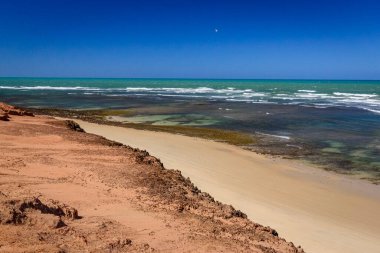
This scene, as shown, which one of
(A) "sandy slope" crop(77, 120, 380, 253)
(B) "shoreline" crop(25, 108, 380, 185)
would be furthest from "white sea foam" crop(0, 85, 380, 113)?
(A) "sandy slope" crop(77, 120, 380, 253)

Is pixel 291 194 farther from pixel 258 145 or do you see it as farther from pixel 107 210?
pixel 258 145

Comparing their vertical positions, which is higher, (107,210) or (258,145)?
(107,210)

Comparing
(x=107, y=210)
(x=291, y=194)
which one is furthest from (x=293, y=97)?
(x=107, y=210)

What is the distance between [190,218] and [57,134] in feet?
24.5

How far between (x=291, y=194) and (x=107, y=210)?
5769mm

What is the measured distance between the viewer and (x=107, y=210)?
240 inches

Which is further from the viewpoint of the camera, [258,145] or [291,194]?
[258,145]

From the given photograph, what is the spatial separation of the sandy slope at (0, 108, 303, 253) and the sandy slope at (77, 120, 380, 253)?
1.36m

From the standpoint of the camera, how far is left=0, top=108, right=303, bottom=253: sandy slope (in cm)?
479

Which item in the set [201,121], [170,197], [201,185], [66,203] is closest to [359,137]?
[201,121]

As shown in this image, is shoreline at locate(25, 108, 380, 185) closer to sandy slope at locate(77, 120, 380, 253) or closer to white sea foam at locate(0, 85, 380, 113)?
sandy slope at locate(77, 120, 380, 253)

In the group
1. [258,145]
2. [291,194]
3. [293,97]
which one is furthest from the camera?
[293,97]

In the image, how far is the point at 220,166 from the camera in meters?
13.2

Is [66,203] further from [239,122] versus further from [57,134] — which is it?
[239,122]
